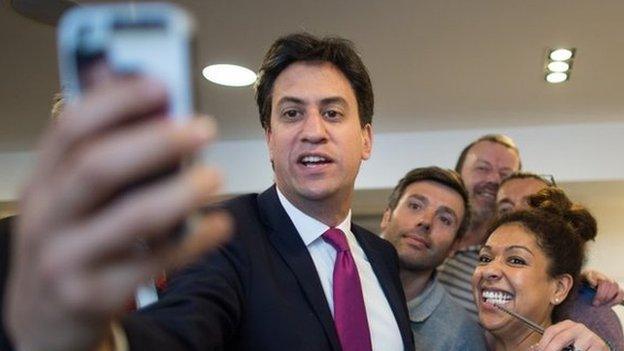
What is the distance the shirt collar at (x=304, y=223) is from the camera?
1.08 meters

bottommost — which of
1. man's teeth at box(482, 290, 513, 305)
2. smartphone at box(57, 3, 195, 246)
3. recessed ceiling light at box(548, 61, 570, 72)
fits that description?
man's teeth at box(482, 290, 513, 305)

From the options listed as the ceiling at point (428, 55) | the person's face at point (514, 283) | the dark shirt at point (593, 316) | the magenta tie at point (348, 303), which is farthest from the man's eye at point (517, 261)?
the ceiling at point (428, 55)

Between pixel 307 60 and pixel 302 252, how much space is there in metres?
0.35

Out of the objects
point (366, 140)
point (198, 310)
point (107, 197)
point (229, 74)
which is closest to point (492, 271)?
point (366, 140)

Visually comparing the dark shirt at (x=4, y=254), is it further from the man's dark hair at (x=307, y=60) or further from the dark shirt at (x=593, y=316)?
the dark shirt at (x=593, y=316)

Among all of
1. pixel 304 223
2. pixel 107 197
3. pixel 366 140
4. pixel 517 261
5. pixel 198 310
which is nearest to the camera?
pixel 107 197

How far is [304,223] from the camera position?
1.09 meters

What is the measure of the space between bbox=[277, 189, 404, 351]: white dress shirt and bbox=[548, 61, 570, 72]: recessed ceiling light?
1627mm

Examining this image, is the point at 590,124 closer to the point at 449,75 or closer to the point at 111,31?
the point at 449,75

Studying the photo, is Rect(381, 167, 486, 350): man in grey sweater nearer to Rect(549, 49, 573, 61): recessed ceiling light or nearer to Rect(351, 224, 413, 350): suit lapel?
Rect(351, 224, 413, 350): suit lapel

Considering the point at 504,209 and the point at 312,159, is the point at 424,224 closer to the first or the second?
the point at 504,209

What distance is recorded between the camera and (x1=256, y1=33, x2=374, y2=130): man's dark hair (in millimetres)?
1160

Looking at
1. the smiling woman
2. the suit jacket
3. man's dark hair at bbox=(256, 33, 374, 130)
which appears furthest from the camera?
the smiling woman

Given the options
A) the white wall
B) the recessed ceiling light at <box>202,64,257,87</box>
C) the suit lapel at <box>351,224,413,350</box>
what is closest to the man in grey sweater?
the suit lapel at <box>351,224,413,350</box>
